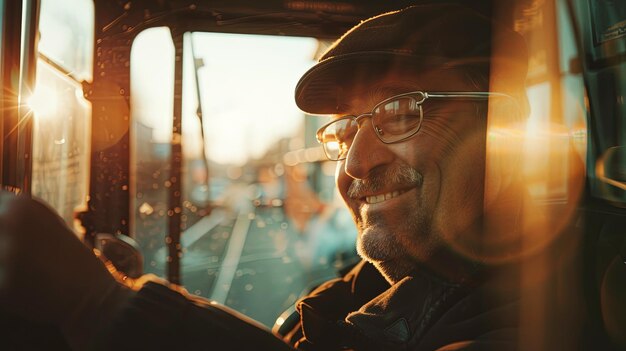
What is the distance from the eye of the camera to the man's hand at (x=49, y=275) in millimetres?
925

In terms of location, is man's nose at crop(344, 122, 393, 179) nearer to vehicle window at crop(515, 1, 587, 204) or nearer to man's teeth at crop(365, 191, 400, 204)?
man's teeth at crop(365, 191, 400, 204)

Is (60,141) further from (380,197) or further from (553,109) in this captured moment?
(553,109)

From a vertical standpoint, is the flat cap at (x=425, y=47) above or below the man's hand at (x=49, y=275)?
above

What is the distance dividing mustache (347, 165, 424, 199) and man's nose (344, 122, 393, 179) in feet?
0.09

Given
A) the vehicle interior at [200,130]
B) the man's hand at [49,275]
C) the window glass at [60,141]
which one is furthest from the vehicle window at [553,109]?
the window glass at [60,141]

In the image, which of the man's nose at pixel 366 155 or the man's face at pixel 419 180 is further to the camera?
the man's nose at pixel 366 155

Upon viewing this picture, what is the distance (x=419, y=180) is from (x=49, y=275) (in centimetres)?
109

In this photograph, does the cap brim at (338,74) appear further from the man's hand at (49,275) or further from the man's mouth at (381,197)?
the man's hand at (49,275)

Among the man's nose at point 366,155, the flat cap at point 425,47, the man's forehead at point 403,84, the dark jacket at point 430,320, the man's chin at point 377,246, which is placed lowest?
the dark jacket at point 430,320

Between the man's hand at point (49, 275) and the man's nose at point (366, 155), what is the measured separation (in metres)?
0.94

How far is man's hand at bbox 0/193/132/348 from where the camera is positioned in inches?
36.4

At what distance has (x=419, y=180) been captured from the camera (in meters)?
1.66

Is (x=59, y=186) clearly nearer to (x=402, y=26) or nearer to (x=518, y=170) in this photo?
(x=402, y=26)

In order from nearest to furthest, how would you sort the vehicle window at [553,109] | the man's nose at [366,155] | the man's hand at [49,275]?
the man's hand at [49,275] → the man's nose at [366,155] → the vehicle window at [553,109]
